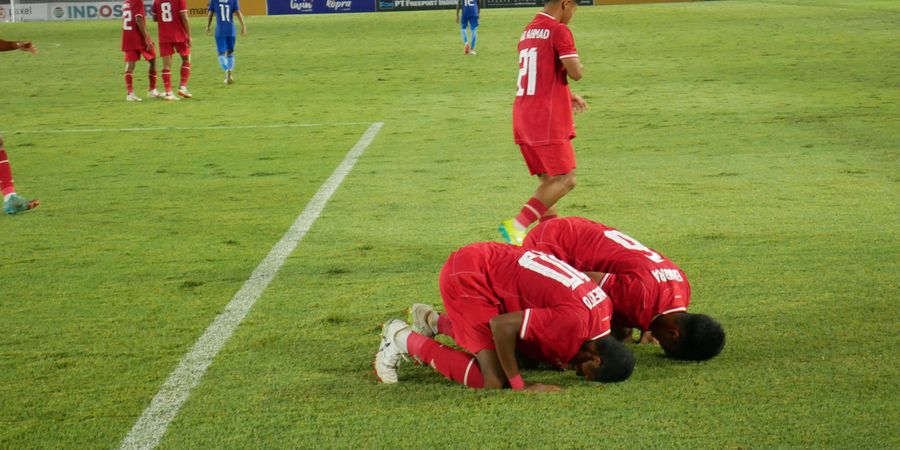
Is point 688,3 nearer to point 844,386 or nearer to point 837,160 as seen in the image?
point 837,160

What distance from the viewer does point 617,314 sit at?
5.32 metres

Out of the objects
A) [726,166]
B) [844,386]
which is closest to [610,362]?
[844,386]

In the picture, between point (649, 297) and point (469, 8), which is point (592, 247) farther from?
point (469, 8)

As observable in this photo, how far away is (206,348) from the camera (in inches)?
222

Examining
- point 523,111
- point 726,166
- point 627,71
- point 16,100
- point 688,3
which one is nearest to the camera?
point 523,111

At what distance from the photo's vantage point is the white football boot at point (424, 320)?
18.2 ft

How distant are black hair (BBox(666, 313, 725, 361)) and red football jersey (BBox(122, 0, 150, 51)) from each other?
1465cm

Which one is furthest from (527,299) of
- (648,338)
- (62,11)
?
(62,11)

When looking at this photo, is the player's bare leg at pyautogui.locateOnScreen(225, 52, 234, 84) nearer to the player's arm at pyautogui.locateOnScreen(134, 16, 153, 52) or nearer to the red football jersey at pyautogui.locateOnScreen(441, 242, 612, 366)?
the player's arm at pyautogui.locateOnScreen(134, 16, 153, 52)

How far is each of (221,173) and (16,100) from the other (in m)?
10.0

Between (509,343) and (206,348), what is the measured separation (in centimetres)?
170

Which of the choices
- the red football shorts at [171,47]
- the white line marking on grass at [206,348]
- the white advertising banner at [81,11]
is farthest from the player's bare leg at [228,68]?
the white advertising banner at [81,11]

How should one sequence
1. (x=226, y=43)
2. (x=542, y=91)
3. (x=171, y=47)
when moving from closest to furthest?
1. (x=542, y=91)
2. (x=171, y=47)
3. (x=226, y=43)

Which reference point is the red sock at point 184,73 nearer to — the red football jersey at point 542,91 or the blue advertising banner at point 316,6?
the red football jersey at point 542,91
